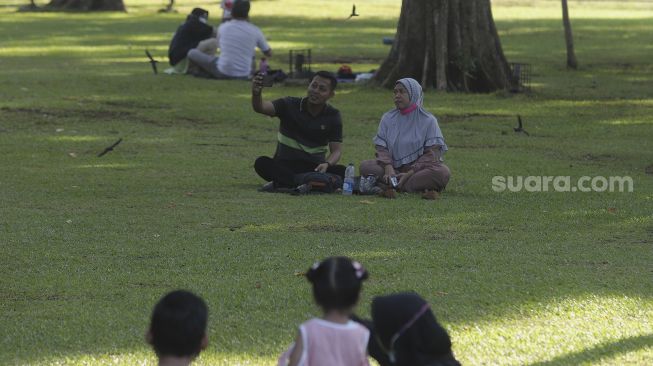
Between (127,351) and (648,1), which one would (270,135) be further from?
(648,1)

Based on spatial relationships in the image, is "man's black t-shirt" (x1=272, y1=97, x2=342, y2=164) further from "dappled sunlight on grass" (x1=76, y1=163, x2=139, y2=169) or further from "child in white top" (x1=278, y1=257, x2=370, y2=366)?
"child in white top" (x1=278, y1=257, x2=370, y2=366)

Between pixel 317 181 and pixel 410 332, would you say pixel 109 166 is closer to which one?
pixel 317 181

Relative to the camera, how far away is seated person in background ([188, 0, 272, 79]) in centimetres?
2275

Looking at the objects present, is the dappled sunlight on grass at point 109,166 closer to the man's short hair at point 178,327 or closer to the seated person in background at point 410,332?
the seated person in background at point 410,332

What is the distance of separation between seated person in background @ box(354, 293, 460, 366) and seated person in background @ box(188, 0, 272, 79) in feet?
57.7

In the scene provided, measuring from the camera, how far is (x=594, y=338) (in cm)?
648

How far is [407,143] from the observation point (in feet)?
40.1

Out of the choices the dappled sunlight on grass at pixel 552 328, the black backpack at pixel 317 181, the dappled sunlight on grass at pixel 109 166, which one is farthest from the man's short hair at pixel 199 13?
the dappled sunlight on grass at pixel 552 328

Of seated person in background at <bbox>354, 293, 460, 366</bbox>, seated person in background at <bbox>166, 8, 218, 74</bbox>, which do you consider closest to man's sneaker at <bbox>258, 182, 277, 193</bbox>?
seated person in background at <bbox>354, 293, 460, 366</bbox>

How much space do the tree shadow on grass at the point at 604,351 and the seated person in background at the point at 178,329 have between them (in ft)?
6.76

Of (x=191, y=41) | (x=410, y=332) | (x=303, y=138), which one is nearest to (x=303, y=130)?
(x=303, y=138)

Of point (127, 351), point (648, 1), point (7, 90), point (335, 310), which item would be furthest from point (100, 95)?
point (648, 1)

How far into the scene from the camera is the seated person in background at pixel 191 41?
23656mm

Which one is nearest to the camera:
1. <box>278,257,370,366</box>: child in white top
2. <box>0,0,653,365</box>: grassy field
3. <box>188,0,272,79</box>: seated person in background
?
<box>278,257,370,366</box>: child in white top
